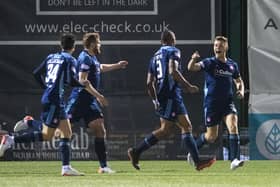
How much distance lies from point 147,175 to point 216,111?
1.98m

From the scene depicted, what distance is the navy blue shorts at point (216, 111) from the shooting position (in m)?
14.0

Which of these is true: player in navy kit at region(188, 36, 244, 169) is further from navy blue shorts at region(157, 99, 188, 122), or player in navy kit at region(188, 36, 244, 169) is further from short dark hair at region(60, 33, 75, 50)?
short dark hair at region(60, 33, 75, 50)

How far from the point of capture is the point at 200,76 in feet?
57.7

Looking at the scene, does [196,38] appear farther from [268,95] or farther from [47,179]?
[47,179]

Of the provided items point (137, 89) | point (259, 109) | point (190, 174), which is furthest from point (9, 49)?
point (190, 174)

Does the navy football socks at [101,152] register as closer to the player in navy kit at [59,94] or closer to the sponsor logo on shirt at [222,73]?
the player in navy kit at [59,94]

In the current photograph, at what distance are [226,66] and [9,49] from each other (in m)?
4.98

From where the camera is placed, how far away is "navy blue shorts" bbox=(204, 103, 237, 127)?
14.0m

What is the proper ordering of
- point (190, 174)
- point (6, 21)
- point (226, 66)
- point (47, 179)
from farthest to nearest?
point (6, 21) < point (226, 66) < point (190, 174) < point (47, 179)

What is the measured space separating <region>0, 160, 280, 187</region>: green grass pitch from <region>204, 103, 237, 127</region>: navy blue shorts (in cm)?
73

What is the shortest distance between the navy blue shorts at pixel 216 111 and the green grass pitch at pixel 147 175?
2.39ft

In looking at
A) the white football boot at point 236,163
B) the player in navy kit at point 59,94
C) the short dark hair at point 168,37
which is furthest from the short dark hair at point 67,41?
the white football boot at point 236,163

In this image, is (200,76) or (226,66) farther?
(200,76)

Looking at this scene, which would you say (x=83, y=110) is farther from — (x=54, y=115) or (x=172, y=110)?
(x=172, y=110)
